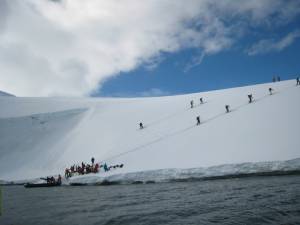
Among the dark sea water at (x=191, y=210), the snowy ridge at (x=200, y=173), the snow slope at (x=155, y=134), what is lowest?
the dark sea water at (x=191, y=210)

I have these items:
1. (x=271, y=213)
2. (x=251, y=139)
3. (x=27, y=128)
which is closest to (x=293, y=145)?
(x=251, y=139)

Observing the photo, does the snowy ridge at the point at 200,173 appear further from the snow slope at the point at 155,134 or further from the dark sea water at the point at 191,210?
the dark sea water at the point at 191,210

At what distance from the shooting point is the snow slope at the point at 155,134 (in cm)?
2247

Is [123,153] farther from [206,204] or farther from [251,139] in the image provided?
[206,204]

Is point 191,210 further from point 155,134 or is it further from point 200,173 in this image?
point 155,134

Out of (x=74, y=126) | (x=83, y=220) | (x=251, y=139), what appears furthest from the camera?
(x=74, y=126)

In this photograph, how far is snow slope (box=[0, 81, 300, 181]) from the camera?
885 inches

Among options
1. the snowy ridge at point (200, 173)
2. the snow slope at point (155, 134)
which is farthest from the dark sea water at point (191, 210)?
the snow slope at point (155, 134)

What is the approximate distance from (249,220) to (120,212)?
14.3 ft

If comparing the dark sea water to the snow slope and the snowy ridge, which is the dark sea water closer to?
the snowy ridge

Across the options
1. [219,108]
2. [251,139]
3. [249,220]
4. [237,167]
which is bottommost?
[249,220]

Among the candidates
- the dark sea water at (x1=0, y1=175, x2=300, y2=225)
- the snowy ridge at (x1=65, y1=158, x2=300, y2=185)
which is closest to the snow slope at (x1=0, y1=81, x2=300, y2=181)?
the snowy ridge at (x1=65, y1=158, x2=300, y2=185)

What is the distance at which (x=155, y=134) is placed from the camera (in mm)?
31484

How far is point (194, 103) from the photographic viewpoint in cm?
3759
